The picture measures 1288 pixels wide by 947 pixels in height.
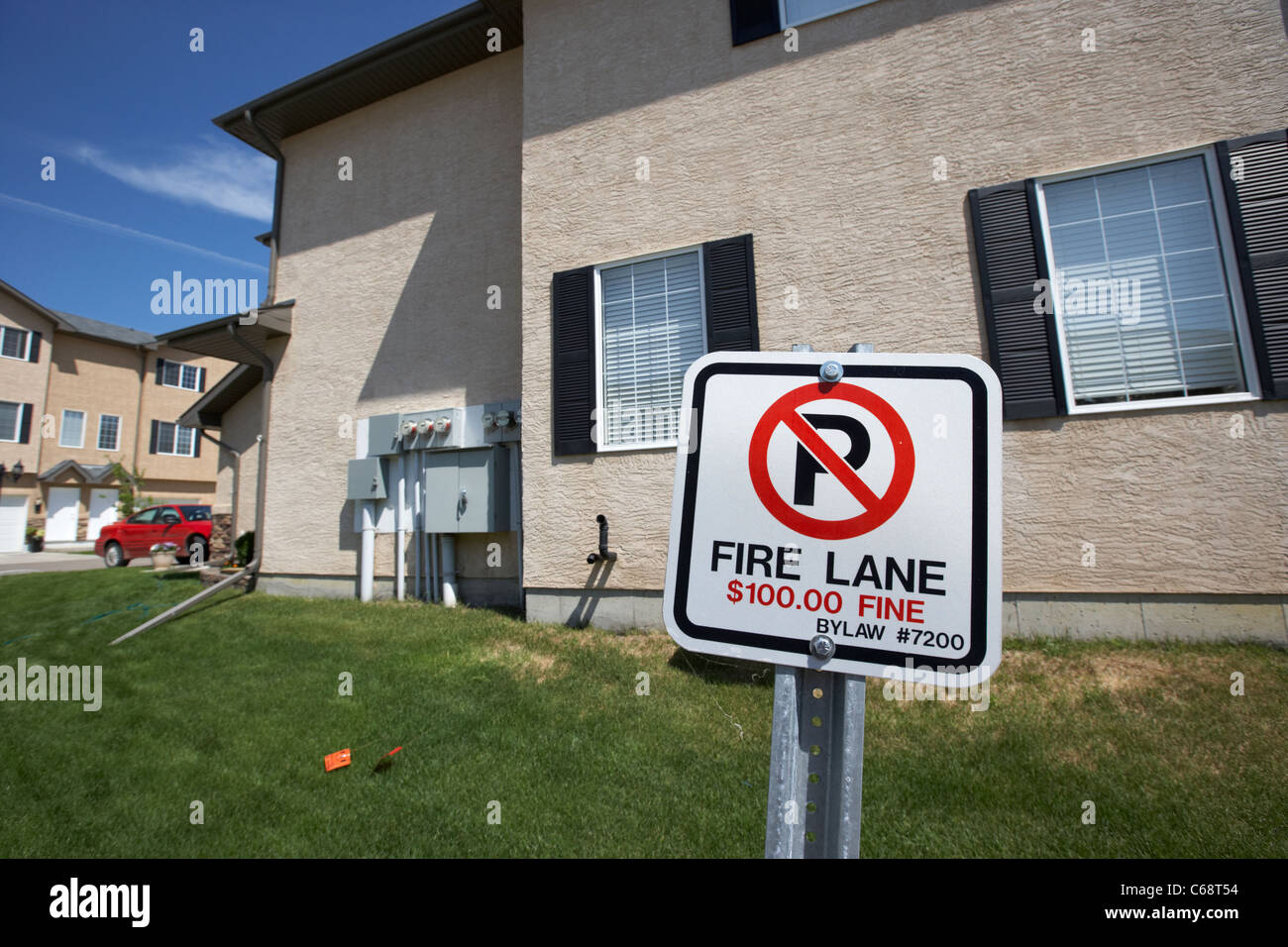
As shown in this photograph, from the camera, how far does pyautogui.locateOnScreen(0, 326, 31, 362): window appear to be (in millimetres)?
24031

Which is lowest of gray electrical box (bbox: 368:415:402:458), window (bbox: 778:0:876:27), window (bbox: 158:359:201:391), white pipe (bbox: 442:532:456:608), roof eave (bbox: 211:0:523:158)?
white pipe (bbox: 442:532:456:608)

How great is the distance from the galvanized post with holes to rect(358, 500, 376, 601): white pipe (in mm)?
8409

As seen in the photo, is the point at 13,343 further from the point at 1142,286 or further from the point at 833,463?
the point at 1142,286

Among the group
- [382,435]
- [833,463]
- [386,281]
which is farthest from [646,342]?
[833,463]

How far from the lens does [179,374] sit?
29484 millimetres

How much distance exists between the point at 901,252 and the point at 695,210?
6.56 feet

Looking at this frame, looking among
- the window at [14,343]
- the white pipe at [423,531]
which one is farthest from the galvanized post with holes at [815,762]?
the window at [14,343]

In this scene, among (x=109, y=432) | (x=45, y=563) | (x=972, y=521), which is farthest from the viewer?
(x=109, y=432)

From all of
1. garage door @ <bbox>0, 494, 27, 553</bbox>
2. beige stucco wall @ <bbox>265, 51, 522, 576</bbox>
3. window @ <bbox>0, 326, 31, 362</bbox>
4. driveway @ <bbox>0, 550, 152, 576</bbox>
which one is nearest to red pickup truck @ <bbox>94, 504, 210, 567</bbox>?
driveway @ <bbox>0, 550, 152, 576</bbox>

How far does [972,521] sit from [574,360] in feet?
18.8

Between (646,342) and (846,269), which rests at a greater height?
(846,269)

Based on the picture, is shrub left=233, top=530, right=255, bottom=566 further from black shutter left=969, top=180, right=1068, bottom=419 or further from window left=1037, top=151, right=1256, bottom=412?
window left=1037, top=151, right=1256, bottom=412

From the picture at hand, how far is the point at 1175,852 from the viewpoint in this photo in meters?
2.53
